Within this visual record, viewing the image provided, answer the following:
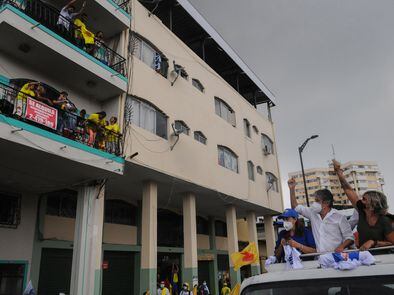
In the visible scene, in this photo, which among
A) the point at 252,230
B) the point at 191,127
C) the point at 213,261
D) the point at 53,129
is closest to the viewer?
the point at 53,129

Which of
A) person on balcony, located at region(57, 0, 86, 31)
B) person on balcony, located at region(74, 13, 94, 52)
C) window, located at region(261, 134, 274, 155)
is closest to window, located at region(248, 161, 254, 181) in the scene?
window, located at region(261, 134, 274, 155)

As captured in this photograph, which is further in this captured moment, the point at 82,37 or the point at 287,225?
the point at 82,37

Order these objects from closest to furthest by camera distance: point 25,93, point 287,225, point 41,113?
point 287,225, point 25,93, point 41,113

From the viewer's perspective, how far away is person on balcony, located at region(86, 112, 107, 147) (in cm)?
1141

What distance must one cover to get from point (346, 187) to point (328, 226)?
2.13 feet

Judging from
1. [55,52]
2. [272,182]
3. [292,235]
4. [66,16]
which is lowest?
[292,235]

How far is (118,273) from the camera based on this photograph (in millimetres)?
16344

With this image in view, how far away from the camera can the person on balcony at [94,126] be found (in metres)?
11.4

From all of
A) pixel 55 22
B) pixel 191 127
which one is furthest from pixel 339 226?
pixel 191 127

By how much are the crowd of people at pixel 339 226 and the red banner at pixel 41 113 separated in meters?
7.77

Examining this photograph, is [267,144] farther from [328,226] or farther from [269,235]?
[328,226]

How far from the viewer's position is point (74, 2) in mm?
12445

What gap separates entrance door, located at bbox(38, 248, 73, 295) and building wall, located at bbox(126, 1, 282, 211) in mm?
4793

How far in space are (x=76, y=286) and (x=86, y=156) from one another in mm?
4101
